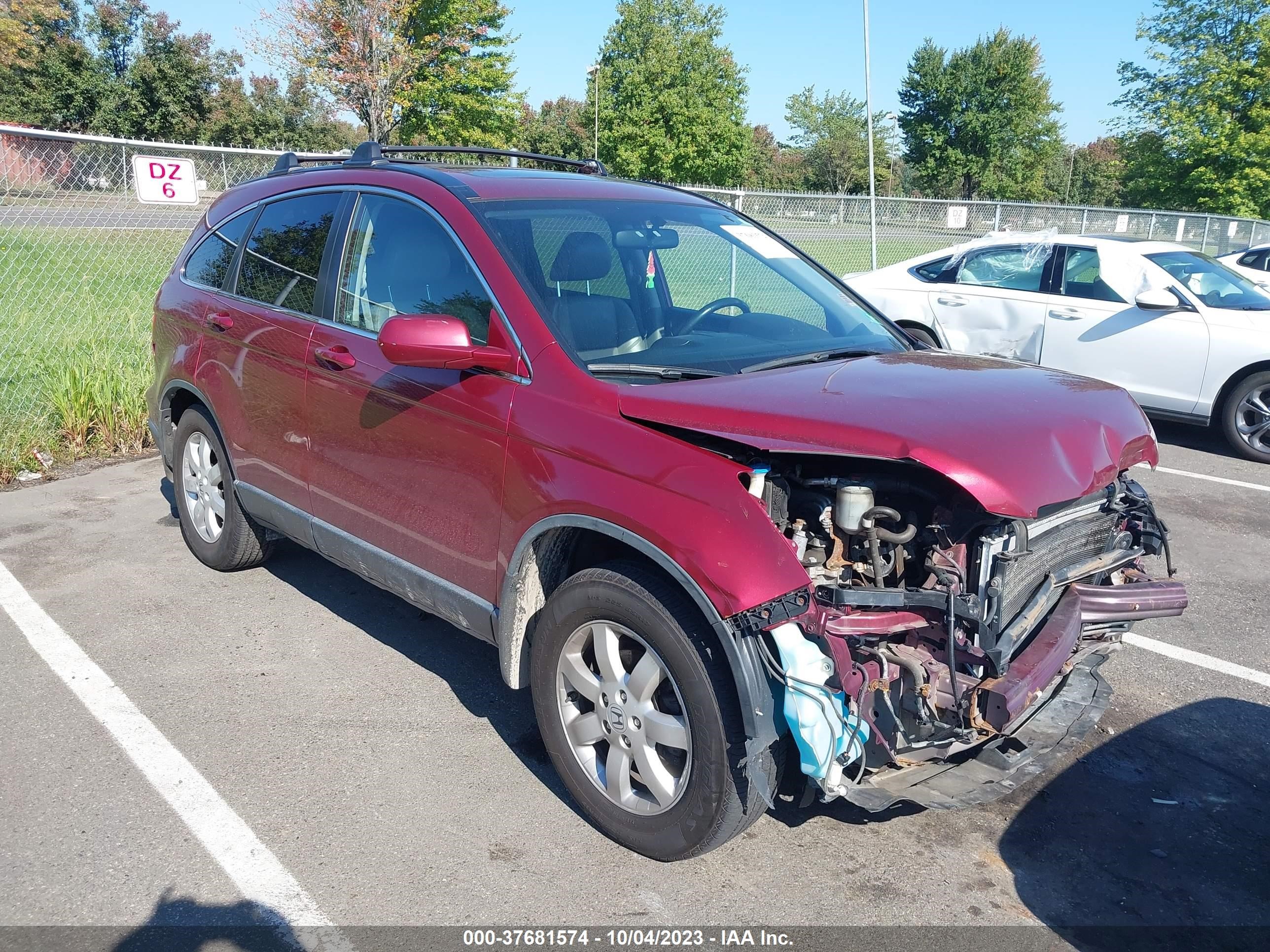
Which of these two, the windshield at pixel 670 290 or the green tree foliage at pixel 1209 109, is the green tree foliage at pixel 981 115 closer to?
the green tree foliage at pixel 1209 109

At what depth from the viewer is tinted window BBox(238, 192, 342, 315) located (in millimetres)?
4152

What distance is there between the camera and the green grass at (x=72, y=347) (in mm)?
7500

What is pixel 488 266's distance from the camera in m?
3.36

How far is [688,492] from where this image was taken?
270 cm

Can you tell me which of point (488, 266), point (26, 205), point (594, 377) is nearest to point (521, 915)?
point (594, 377)

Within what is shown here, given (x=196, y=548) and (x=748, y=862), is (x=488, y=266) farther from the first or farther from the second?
(x=196, y=548)

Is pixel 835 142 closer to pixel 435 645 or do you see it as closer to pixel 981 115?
pixel 981 115

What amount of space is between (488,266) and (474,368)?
37 cm

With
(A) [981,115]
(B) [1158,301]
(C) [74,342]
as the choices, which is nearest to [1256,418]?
(B) [1158,301]

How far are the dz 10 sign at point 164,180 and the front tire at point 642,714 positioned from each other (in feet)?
21.8

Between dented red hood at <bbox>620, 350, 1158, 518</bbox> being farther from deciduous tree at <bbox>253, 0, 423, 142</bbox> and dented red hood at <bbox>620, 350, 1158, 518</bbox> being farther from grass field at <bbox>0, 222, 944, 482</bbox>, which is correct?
deciduous tree at <bbox>253, 0, 423, 142</bbox>

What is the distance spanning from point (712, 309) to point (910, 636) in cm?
159

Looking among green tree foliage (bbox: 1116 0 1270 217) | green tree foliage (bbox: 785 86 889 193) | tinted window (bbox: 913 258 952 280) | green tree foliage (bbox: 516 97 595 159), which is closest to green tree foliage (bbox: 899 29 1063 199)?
green tree foliage (bbox: 785 86 889 193)

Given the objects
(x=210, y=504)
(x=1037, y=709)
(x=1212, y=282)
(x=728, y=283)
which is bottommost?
(x=1037, y=709)
